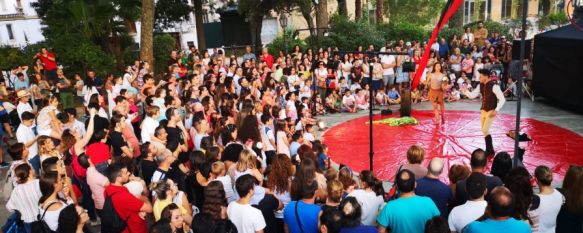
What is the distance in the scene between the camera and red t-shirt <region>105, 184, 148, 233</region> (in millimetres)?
4281

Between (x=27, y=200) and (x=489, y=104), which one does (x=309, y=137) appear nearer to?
(x=489, y=104)

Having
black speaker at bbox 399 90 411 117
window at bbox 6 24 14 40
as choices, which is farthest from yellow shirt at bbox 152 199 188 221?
window at bbox 6 24 14 40

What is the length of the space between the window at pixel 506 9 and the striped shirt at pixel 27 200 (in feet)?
120

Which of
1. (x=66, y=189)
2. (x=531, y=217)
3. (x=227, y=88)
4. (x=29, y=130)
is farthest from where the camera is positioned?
(x=227, y=88)

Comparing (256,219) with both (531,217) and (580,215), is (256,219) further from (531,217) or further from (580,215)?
(580,215)

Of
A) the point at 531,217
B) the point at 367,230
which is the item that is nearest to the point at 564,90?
the point at 531,217

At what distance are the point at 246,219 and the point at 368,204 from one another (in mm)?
1130

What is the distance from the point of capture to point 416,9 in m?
28.8

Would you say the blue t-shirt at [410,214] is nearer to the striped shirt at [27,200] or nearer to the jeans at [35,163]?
the striped shirt at [27,200]

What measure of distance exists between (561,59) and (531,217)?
373 inches

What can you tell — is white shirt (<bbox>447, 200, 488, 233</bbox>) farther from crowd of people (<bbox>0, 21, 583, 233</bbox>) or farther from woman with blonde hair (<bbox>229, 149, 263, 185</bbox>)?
woman with blonde hair (<bbox>229, 149, 263, 185</bbox>)

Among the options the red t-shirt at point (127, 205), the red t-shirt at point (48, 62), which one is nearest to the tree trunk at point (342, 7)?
the red t-shirt at point (48, 62)

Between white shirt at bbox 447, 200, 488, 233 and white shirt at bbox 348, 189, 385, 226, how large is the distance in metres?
0.69

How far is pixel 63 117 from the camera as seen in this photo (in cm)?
680
